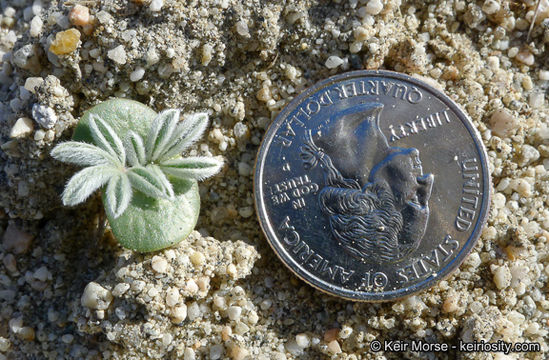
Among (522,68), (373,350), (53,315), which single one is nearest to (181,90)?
(53,315)

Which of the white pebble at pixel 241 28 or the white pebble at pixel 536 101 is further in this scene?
the white pebble at pixel 536 101

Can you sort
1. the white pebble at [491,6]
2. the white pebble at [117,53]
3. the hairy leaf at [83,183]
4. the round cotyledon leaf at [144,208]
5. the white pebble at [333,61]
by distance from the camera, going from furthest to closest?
the white pebble at [491,6] → the white pebble at [333,61] → the white pebble at [117,53] → the round cotyledon leaf at [144,208] → the hairy leaf at [83,183]

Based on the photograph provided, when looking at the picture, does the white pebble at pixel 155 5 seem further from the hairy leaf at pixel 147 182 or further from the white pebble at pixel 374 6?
the white pebble at pixel 374 6

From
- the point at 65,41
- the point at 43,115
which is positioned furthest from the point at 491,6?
the point at 43,115

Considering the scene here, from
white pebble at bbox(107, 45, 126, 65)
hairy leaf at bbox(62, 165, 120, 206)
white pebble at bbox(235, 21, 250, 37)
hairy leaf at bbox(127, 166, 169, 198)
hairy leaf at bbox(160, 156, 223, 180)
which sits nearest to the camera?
hairy leaf at bbox(62, 165, 120, 206)

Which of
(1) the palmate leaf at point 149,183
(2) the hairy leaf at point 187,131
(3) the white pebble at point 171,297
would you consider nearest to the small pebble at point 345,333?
(3) the white pebble at point 171,297

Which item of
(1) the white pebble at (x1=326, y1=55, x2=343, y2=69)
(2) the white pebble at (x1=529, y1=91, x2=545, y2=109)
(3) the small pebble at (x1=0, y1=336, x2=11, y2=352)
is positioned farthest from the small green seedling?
(2) the white pebble at (x1=529, y1=91, x2=545, y2=109)

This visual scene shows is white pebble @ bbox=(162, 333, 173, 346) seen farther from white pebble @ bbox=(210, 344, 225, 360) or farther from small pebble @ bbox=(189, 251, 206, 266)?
small pebble @ bbox=(189, 251, 206, 266)
